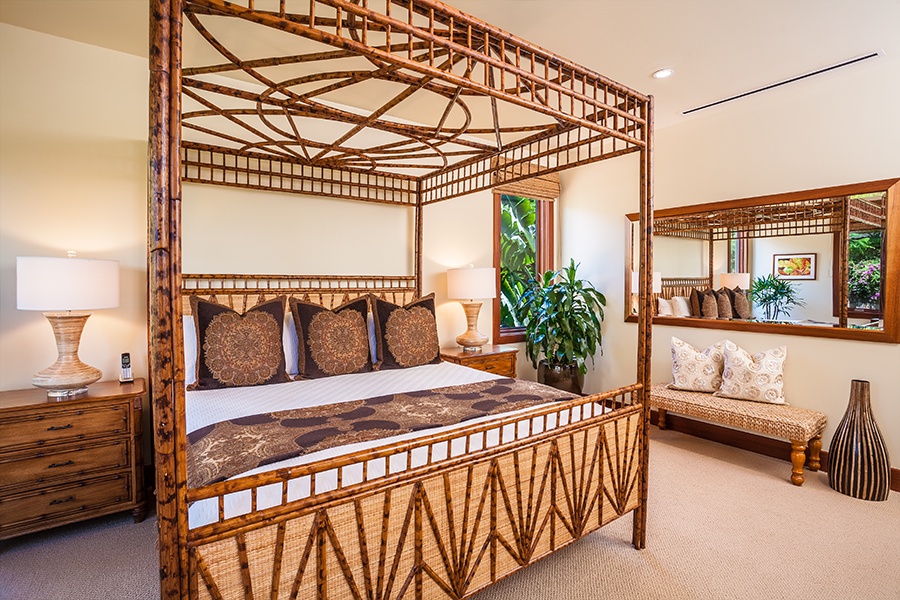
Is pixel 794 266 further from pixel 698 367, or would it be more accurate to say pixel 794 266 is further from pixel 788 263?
pixel 698 367

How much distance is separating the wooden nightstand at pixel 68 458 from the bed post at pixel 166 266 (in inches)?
67.9

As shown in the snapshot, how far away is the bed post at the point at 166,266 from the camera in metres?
1.06

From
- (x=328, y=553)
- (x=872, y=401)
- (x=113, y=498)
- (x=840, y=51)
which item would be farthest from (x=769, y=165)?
(x=113, y=498)

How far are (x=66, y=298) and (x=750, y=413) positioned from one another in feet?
13.7

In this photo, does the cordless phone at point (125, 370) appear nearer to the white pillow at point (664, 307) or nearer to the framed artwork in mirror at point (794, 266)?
the white pillow at point (664, 307)

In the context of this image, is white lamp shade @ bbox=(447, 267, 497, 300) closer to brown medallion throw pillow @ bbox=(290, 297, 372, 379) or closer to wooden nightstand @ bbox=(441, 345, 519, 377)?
wooden nightstand @ bbox=(441, 345, 519, 377)

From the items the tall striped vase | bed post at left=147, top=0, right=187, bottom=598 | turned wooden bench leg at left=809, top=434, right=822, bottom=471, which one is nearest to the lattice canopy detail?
the tall striped vase

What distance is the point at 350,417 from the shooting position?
210 cm

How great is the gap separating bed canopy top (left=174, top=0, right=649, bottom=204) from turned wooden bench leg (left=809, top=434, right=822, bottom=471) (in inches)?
97.4

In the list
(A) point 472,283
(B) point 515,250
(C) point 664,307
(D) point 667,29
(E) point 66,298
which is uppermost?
(D) point 667,29

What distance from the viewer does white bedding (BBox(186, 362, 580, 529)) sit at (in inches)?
55.5

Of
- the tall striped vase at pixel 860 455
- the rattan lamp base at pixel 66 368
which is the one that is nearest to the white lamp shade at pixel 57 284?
the rattan lamp base at pixel 66 368

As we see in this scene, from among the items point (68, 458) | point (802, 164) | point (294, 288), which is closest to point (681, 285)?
point (802, 164)

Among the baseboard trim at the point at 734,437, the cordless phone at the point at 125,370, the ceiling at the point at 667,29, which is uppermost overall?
the ceiling at the point at 667,29
